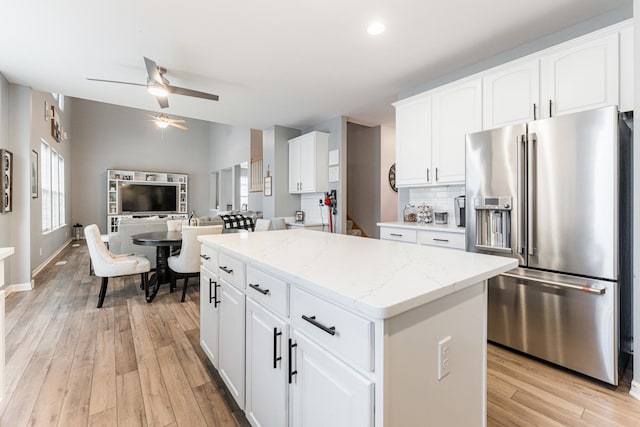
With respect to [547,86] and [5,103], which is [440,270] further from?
[5,103]

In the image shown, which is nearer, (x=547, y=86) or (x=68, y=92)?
(x=547, y=86)

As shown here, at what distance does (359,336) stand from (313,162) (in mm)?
4492

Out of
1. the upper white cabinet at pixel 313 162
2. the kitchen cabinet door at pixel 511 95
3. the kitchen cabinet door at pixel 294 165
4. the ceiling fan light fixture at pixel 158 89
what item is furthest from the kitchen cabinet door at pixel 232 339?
the kitchen cabinet door at pixel 294 165

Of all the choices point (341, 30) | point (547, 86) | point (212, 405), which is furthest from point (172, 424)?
point (547, 86)

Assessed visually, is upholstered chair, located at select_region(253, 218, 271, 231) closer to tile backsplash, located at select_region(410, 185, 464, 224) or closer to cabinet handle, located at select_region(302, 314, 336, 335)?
tile backsplash, located at select_region(410, 185, 464, 224)

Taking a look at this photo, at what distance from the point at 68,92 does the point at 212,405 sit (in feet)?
14.9

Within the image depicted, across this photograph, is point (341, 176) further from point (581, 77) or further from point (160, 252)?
point (581, 77)

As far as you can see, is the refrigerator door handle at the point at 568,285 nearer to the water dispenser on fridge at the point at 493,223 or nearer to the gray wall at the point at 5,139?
the water dispenser on fridge at the point at 493,223

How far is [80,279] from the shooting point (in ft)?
14.4

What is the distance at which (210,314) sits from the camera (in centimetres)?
202

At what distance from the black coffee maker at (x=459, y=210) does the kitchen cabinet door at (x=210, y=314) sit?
249cm

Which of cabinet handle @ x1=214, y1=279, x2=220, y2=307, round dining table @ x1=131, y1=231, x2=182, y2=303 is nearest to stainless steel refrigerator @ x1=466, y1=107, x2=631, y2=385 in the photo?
cabinet handle @ x1=214, y1=279, x2=220, y2=307

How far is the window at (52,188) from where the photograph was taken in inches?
222

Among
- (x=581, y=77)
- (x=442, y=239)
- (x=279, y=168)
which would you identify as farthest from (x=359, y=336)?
(x=279, y=168)
